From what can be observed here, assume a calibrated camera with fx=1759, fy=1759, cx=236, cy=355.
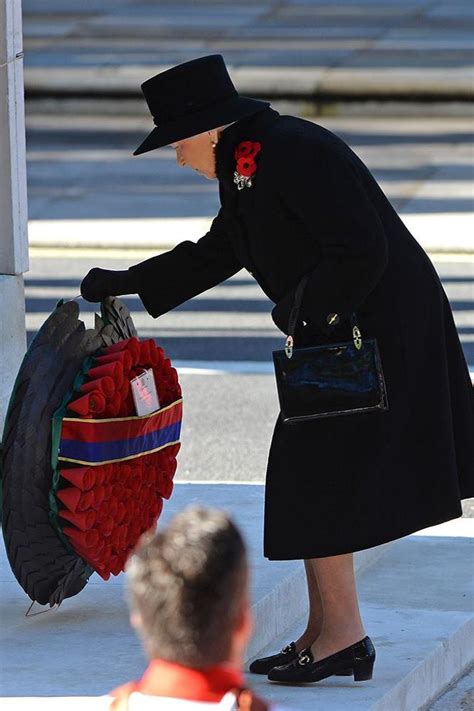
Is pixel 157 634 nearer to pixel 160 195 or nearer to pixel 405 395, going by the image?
pixel 405 395

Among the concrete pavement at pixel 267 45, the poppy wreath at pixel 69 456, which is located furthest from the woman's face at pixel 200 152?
the concrete pavement at pixel 267 45

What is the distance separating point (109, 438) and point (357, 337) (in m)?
0.73

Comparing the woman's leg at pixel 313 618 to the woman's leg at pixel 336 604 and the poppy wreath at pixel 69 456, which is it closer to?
the woman's leg at pixel 336 604

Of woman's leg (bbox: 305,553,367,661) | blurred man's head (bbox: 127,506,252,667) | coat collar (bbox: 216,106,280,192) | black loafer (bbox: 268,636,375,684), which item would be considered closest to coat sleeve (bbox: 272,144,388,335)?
coat collar (bbox: 216,106,280,192)

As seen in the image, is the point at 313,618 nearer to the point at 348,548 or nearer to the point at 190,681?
the point at 348,548

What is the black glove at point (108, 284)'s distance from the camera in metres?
4.40

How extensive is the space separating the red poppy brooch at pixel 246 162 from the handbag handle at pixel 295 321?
253 mm

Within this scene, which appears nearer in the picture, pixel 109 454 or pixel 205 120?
pixel 205 120

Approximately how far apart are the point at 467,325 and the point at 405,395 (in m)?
5.62

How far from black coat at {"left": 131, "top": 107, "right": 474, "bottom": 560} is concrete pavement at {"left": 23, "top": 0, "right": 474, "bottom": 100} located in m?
14.5

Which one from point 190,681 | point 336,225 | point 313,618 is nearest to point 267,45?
point 313,618

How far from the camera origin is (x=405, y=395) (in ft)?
13.1

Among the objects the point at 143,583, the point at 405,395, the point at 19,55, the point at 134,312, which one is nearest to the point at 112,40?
the point at 134,312

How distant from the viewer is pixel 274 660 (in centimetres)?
424
